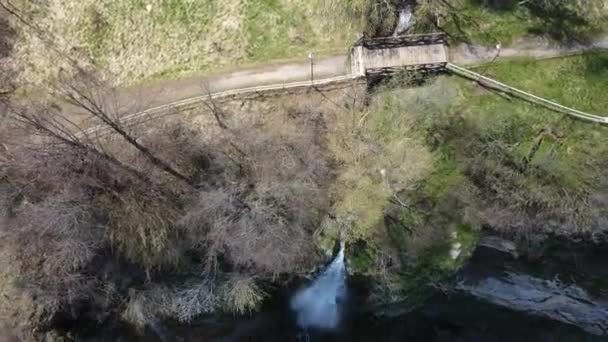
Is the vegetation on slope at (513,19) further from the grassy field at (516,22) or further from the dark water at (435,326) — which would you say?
the dark water at (435,326)

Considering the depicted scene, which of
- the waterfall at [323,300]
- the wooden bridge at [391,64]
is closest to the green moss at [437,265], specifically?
the waterfall at [323,300]

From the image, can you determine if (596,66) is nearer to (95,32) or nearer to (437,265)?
(437,265)

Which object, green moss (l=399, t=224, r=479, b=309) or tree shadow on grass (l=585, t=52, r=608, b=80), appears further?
tree shadow on grass (l=585, t=52, r=608, b=80)

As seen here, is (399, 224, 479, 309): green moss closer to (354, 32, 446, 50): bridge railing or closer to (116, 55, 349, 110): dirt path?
(354, 32, 446, 50): bridge railing

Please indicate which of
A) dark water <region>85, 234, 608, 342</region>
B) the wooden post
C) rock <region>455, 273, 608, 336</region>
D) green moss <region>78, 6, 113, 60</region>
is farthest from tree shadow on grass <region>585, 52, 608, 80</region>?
green moss <region>78, 6, 113, 60</region>

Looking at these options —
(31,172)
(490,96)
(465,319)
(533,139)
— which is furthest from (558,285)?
(31,172)

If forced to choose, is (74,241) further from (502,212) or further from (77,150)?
(502,212)
